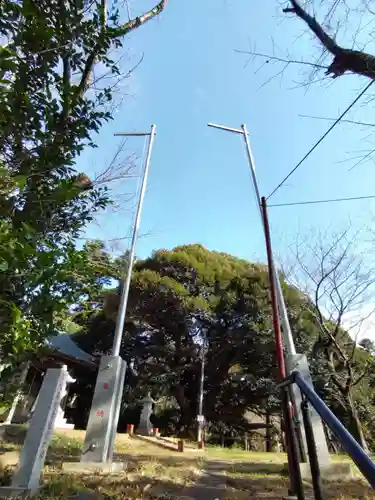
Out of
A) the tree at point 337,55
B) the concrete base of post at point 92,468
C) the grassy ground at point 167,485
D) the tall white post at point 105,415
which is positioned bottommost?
the grassy ground at point 167,485

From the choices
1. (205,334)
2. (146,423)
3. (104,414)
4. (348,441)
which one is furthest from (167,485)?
(205,334)

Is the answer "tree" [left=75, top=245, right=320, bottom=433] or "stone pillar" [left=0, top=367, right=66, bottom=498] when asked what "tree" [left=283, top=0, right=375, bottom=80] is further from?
"tree" [left=75, top=245, right=320, bottom=433]

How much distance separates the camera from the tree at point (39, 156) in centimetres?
189

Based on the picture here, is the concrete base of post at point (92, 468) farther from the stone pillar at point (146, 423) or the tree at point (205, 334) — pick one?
the tree at point (205, 334)

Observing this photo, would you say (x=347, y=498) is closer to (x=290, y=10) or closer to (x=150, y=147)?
(x=290, y=10)

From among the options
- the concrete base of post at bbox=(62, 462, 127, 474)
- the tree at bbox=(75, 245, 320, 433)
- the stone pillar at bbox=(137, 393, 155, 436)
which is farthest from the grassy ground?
the tree at bbox=(75, 245, 320, 433)

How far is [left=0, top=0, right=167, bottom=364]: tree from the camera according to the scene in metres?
1.89

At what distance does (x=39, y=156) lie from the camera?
2.37 metres

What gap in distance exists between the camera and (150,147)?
896 centimetres

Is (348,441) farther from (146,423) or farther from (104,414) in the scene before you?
(146,423)

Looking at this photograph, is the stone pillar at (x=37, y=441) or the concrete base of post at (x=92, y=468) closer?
the stone pillar at (x=37, y=441)

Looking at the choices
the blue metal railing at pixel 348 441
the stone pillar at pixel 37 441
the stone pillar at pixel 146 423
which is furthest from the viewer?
the stone pillar at pixel 146 423

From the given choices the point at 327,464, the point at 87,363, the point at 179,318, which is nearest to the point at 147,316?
the point at 179,318

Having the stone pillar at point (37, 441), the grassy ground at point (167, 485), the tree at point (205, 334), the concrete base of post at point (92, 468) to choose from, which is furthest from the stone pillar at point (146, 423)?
the stone pillar at point (37, 441)
